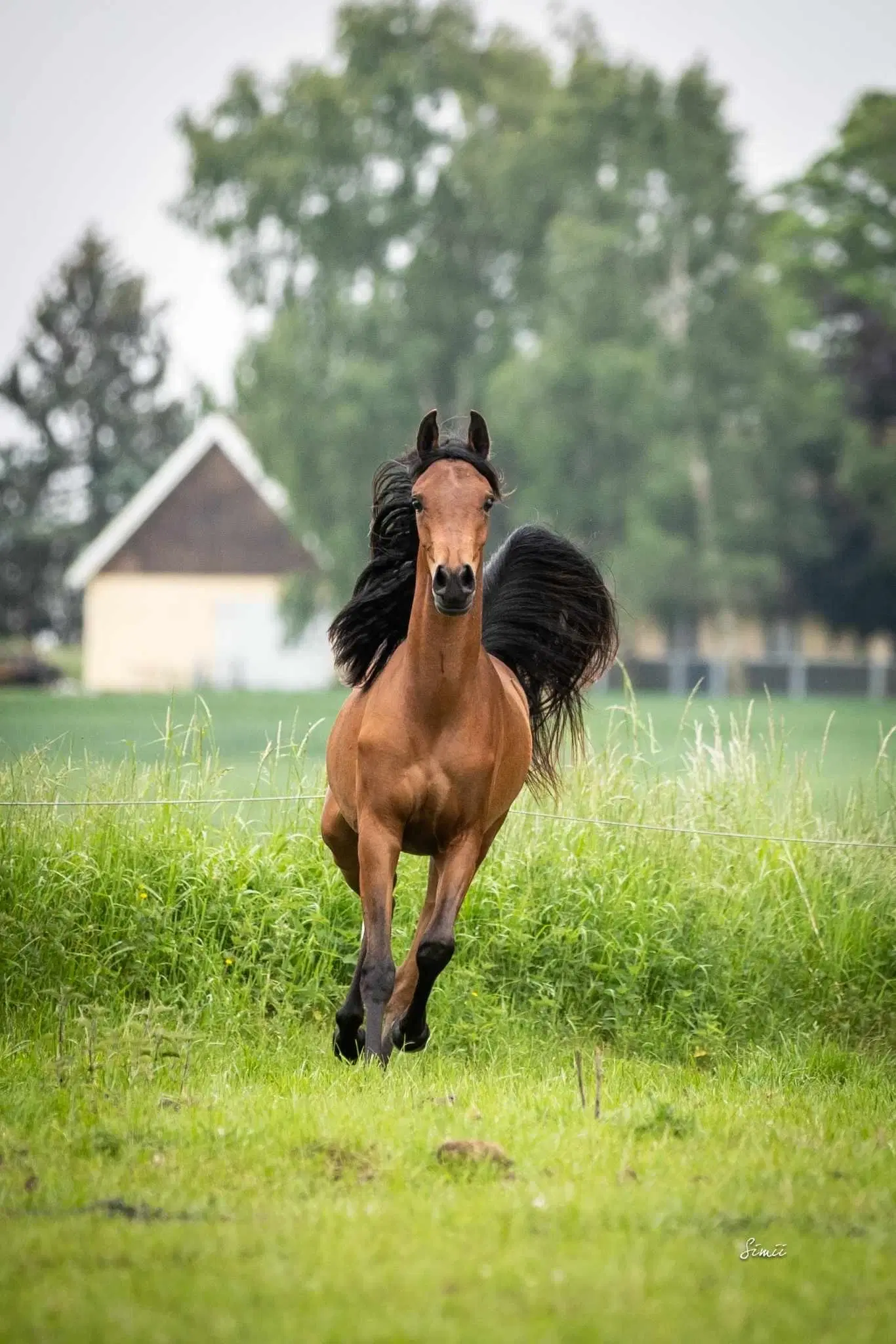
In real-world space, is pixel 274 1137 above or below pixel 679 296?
below

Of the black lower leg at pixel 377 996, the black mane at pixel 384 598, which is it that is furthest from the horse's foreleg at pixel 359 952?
the black mane at pixel 384 598

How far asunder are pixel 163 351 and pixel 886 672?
2709 cm

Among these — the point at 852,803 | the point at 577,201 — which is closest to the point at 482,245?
the point at 577,201

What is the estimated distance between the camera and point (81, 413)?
2088 inches

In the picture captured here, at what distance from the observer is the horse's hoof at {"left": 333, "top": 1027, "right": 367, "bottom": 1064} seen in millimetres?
6086

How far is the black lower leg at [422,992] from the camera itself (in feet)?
18.8

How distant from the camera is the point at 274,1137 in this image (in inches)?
189

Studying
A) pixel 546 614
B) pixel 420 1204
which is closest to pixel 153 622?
pixel 546 614

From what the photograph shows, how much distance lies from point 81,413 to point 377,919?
49.8 m

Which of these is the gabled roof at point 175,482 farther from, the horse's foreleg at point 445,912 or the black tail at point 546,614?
the horse's foreleg at point 445,912

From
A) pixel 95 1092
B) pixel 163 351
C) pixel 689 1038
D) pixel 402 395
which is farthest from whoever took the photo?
pixel 163 351

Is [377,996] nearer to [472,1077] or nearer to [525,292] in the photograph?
[472,1077]

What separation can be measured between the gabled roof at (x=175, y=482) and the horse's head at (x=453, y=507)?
3310 centimetres

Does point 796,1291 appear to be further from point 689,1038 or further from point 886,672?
point 886,672
